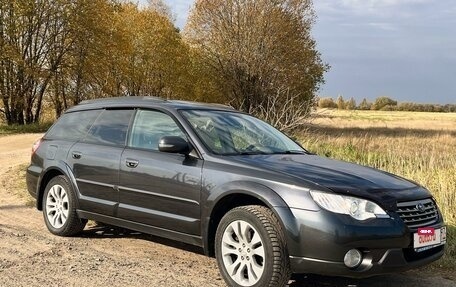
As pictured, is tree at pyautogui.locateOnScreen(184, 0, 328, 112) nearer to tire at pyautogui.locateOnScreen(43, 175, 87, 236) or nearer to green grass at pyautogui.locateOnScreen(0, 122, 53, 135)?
green grass at pyautogui.locateOnScreen(0, 122, 53, 135)

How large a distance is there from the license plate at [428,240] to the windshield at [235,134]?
1.67m

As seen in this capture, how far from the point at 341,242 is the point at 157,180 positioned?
1.98 m

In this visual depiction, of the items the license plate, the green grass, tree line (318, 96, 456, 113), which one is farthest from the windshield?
tree line (318, 96, 456, 113)

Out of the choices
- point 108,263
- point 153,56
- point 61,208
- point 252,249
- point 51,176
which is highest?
point 153,56

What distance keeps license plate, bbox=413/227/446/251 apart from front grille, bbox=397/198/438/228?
0.09 meters

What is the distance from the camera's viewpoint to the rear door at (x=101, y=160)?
5969 mm

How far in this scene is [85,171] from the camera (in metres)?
6.30

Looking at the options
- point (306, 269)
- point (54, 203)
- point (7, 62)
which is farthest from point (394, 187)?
point (7, 62)

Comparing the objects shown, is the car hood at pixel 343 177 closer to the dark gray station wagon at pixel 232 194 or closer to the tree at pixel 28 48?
the dark gray station wagon at pixel 232 194

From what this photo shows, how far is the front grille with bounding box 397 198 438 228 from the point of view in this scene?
14.8ft

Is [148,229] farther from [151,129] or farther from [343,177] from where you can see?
[343,177]

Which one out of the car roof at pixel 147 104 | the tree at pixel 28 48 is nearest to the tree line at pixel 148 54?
the tree at pixel 28 48

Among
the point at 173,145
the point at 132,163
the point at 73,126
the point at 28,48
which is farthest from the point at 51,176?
the point at 28,48

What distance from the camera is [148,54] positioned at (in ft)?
120
